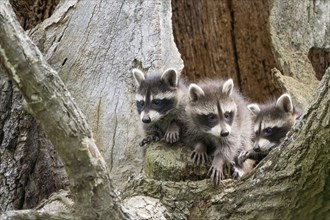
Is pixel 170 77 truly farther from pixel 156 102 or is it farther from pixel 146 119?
pixel 146 119

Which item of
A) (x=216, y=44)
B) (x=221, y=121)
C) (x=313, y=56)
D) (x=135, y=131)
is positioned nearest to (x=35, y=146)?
(x=135, y=131)

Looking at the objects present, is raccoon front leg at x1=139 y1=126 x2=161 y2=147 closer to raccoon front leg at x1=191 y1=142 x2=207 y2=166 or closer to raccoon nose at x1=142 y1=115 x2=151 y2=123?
raccoon nose at x1=142 y1=115 x2=151 y2=123

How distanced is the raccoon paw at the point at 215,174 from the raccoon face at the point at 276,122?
35.4 inches

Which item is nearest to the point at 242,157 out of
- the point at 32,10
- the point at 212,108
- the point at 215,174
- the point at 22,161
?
the point at 212,108

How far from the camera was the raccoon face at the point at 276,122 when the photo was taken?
586cm

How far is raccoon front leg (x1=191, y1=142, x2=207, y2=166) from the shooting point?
5.09 meters

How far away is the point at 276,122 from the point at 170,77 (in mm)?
831

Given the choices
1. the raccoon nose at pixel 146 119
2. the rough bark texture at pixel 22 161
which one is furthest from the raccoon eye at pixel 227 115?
the rough bark texture at pixel 22 161

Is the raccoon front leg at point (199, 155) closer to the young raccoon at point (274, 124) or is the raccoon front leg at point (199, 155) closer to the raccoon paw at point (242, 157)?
the raccoon paw at point (242, 157)

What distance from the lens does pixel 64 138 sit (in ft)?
12.4

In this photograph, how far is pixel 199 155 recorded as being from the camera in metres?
5.18

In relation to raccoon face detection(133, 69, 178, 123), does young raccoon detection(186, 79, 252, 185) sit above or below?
below

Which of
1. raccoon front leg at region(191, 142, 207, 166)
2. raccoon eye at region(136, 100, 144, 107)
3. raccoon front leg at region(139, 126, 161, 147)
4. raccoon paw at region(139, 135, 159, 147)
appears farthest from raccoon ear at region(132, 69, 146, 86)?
raccoon front leg at region(191, 142, 207, 166)

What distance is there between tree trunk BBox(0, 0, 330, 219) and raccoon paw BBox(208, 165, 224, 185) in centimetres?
4
